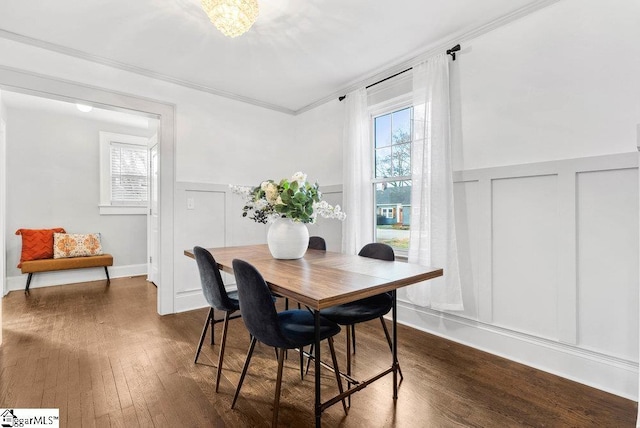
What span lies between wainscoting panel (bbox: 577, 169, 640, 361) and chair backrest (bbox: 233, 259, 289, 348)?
1940 millimetres

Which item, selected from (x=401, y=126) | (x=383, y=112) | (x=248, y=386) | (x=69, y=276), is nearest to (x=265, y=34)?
(x=383, y=112)

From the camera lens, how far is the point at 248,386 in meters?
1.93

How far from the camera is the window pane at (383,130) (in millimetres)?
3295

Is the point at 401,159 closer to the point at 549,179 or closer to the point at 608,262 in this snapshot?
the point at 549,179

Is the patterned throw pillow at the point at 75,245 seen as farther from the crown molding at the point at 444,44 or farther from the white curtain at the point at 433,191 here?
the white curtain at the point at 433,191

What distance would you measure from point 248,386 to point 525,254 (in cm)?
210

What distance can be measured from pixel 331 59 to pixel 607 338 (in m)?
2.99

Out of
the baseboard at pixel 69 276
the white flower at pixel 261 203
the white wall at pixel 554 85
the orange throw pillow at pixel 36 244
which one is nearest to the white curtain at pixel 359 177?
the white wall at pixel 554 85

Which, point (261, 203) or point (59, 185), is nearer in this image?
point (261, 203)

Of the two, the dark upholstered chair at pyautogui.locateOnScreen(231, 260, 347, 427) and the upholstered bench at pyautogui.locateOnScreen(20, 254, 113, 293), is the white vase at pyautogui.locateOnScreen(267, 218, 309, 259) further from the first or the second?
the upholstered bench at pyautogui.locateOnScreen(20, 254, 113, 293)

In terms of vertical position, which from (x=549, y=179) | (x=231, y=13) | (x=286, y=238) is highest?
(x=231, y=13)

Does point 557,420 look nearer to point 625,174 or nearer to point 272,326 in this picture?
point 625,174

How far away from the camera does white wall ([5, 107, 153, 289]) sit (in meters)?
4.37

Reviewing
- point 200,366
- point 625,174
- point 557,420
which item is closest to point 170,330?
point 200,366
